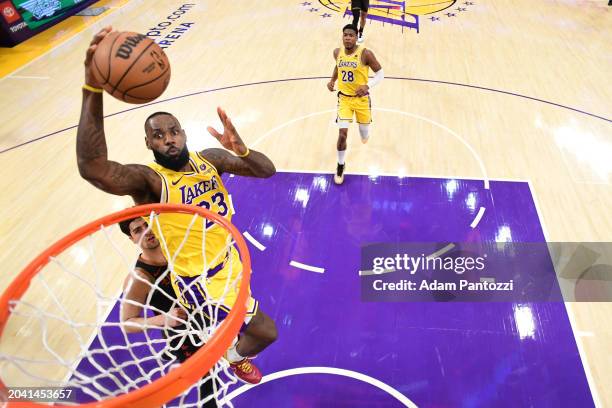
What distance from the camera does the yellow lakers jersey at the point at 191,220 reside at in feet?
8.59

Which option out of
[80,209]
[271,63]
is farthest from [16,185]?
[271,63]

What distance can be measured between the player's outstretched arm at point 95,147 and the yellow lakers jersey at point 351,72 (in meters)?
3.07

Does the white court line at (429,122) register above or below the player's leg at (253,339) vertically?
below

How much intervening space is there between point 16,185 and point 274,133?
3550 mm

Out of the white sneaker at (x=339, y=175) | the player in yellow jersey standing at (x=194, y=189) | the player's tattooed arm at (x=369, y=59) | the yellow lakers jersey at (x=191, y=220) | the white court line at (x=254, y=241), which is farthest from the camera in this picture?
the white sneaker at (x=339, y=175)

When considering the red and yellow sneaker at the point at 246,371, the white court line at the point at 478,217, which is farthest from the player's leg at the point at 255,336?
the white court line at the point at 478,217

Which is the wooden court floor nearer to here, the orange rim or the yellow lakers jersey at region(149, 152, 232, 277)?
the yellow lakers jersey at region(149, 152, 232, 277)

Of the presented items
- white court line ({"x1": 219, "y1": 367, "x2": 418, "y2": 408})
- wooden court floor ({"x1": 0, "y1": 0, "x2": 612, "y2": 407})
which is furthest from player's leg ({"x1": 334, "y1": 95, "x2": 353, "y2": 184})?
white court line ({"x1": 219, "y1": 367, "x2": 418, "y2": 408})

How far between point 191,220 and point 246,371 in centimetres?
130

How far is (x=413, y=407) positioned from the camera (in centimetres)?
313

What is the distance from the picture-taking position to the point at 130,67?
7.34 feet

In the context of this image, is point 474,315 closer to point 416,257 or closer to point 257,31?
point 416,257

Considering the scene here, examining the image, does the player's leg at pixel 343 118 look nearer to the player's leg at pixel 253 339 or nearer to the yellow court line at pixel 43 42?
the player's leg at pixel 253 339

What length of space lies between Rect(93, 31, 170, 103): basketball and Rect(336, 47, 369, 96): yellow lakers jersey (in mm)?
2735
